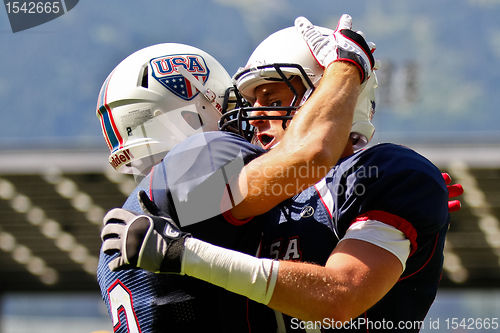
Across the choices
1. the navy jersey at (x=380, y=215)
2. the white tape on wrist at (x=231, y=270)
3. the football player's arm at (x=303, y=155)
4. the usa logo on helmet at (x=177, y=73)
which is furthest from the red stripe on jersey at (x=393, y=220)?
the usa logo on helmet at (x=177, y=73)

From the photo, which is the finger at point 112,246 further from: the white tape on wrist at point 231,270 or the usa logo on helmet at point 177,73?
the usa logo on helmet at point 177,73

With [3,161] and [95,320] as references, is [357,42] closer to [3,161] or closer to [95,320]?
[3,161]

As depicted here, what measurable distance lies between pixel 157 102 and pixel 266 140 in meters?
0.54

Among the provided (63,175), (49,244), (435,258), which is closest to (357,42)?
(435,258)

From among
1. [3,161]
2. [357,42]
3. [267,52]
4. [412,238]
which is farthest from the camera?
[3,161]

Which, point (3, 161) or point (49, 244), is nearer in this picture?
point (3, 161)

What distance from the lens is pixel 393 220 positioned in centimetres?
316

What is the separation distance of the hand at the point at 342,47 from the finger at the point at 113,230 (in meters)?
0.96

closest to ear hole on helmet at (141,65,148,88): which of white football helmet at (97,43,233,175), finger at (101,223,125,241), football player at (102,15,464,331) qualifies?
white football helmet at (97,43,233,175)

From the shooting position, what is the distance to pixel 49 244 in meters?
15.6

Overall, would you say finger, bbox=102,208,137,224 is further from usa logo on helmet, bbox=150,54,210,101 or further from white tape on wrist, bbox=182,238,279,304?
usa logo on helmet, bbox=150,54,210,101

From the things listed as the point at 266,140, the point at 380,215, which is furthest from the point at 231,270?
the point at 266,140

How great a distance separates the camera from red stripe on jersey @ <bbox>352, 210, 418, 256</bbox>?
3154 mm

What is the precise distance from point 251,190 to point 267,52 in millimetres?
931
